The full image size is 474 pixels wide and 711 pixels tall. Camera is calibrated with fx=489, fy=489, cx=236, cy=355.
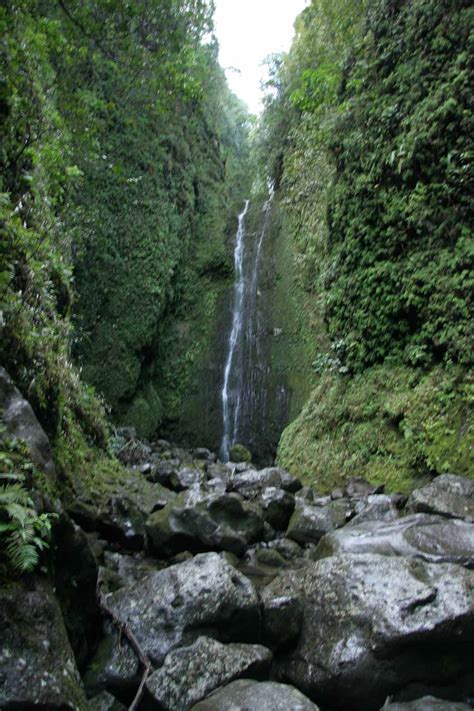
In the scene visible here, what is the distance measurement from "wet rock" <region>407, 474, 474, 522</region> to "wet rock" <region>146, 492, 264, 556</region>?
69.0 inches

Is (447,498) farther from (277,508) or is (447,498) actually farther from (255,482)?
(255,482)

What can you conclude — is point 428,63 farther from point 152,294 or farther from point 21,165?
point 152,294

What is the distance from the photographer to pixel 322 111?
13.4 m

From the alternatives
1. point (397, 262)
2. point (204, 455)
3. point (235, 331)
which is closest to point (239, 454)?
point (204, 455)

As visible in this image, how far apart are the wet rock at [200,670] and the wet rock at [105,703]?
0.18m

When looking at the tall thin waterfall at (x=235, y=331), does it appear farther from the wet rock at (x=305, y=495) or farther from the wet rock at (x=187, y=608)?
the wet rock at (x=187, y=608)

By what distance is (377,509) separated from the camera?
17.8 ft

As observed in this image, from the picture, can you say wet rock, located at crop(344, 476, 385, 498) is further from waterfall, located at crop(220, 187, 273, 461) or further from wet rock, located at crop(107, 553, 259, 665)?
waterfall, located at crop(220, 187, 273, 461)

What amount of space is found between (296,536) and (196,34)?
7.61 meters

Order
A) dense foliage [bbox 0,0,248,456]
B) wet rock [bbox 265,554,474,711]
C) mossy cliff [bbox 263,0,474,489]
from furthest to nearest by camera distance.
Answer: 1. mossy cliff [bbox 263,0,474,489]
2. dense foliage [bbox 0,0,248,456]
3. wet rock [bbox 265,554,474,711]

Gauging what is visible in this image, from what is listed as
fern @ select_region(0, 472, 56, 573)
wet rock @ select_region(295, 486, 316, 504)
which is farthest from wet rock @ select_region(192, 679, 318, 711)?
wet rock @ select_region(295, 486, 316, 504)

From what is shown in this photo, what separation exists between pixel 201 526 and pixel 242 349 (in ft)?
33.5

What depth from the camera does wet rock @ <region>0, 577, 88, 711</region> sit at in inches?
76.3

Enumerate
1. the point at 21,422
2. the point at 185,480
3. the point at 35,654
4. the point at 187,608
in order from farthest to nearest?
the point at 185,480 < the point at 21,422 < the point at 187,608 < the point at 35,654
